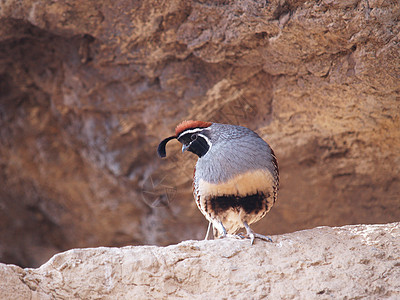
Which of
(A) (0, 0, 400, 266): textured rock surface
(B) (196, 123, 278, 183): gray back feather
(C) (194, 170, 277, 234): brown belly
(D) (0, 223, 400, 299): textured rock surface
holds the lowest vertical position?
(D) (0, 223, 400, 299): textured rock surface

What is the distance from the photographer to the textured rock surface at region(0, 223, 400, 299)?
2.55m

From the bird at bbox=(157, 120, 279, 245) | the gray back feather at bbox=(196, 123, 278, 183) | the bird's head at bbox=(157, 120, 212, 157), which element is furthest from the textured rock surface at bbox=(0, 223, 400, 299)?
the bird's head at bbox=(157, 120, 212, 157)

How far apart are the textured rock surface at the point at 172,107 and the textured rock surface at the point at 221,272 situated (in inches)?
57.9

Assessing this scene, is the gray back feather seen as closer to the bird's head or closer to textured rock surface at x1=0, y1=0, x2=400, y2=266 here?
the bird's head

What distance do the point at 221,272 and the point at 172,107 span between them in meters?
2.38

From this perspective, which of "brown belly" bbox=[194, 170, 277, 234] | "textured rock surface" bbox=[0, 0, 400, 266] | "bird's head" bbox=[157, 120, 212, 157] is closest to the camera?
"brown belly" bbox=[194, 170, 277, 234]

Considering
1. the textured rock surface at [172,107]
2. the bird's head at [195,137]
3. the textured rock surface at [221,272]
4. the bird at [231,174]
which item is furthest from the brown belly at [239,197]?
the textured rock surface at [172,107]

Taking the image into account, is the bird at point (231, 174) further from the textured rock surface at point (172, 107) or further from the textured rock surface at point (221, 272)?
the textured rock surface at point (172, 107)

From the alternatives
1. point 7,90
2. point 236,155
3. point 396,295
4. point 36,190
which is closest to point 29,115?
point 7,90

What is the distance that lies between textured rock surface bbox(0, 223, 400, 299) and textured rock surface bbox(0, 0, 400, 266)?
4.82 ft

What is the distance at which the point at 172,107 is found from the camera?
478cm

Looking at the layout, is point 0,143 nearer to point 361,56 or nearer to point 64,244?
point 64,244

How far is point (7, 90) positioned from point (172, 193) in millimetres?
2193

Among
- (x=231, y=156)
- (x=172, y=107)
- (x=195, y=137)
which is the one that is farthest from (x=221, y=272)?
(x=172, y=107)
